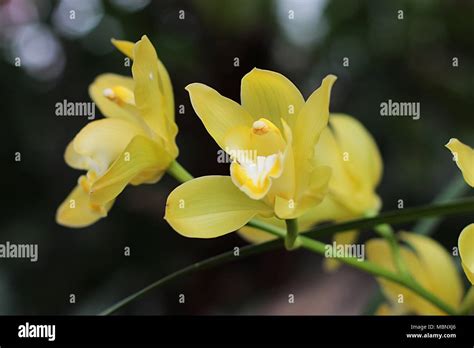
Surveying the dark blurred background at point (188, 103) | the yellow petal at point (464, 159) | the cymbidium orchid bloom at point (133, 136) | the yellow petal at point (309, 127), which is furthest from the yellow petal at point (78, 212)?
the dark blurred background at point (188, 103)

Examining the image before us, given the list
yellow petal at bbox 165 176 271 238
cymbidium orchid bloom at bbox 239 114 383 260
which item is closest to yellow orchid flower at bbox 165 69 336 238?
yellow petal at bbox 165 176 271 238

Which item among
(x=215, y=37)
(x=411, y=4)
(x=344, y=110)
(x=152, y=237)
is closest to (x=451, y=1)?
(x=411, y=4)

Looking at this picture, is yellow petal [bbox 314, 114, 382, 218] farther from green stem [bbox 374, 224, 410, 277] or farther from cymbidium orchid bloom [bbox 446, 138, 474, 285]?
cymbidium orchid bloom [bbox 446, 138, 474, 285]

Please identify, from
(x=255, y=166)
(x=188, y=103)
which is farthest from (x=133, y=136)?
(x=188, y=103)

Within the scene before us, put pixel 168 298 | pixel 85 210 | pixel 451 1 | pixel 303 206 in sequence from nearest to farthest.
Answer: pixel 303 206 → pixel 85 210 → pixel 451 1 → pixel 168 298

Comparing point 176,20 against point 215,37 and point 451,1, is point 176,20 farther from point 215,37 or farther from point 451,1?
point 451,1

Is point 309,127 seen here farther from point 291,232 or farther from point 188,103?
point 188,103

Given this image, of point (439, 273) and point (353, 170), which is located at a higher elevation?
point (353, 170)
